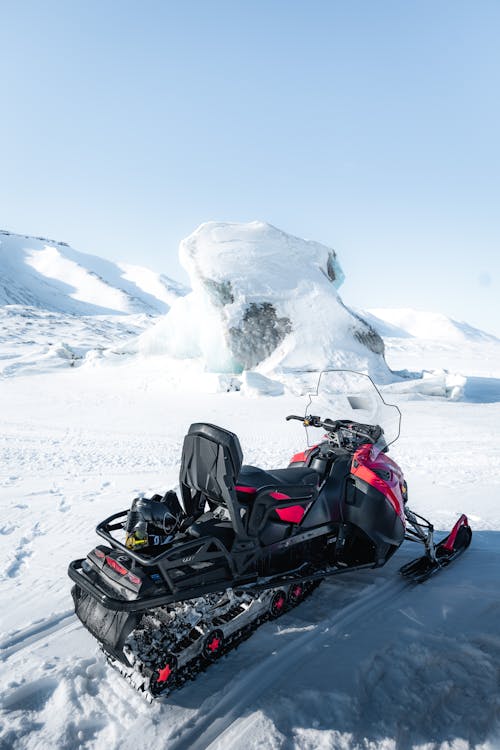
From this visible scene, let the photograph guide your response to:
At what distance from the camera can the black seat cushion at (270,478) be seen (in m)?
2.80

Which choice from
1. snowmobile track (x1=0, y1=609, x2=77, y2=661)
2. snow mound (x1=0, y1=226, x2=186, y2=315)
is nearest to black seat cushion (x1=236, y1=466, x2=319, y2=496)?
snowmobile track (x1=0, y1=609, x2=77, y2=661)

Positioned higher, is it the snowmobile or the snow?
the snowmobile

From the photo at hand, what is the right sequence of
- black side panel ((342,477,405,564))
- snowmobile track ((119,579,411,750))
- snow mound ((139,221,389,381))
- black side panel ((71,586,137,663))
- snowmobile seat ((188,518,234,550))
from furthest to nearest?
snow mound ((139,221,389,381)) → black side panel ((342,477,405,564)) → snowmobile seat ((188,518,234,550)) → black side panel ((71,586,137,663)) → snowmobile track ((119,579,411,750))

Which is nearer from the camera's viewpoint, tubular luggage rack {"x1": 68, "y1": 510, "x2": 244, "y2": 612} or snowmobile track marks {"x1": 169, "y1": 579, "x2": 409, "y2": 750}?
snowmobile track marks {"x1": 169, "y1": 579, "x2": 409, "y2": 750}

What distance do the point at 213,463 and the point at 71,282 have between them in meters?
89.3

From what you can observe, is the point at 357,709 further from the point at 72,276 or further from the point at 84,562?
the point at 72,276

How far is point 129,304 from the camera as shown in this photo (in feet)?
263

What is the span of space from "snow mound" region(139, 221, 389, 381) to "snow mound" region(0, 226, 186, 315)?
5491cm

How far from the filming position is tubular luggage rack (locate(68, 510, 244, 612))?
7.33 ft

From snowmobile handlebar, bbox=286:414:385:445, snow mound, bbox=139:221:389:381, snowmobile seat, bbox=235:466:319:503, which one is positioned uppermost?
snow mound, bbox=139:221:389:381

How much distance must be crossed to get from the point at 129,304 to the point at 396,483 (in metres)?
80.7

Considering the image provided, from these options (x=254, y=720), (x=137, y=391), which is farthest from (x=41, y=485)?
(x=137, y=391)

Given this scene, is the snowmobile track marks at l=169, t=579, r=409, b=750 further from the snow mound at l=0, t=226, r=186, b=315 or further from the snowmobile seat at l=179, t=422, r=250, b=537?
the snow mound at l=0, t=226, r=186, b=315

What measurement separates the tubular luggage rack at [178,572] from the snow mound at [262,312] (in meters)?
13.2
